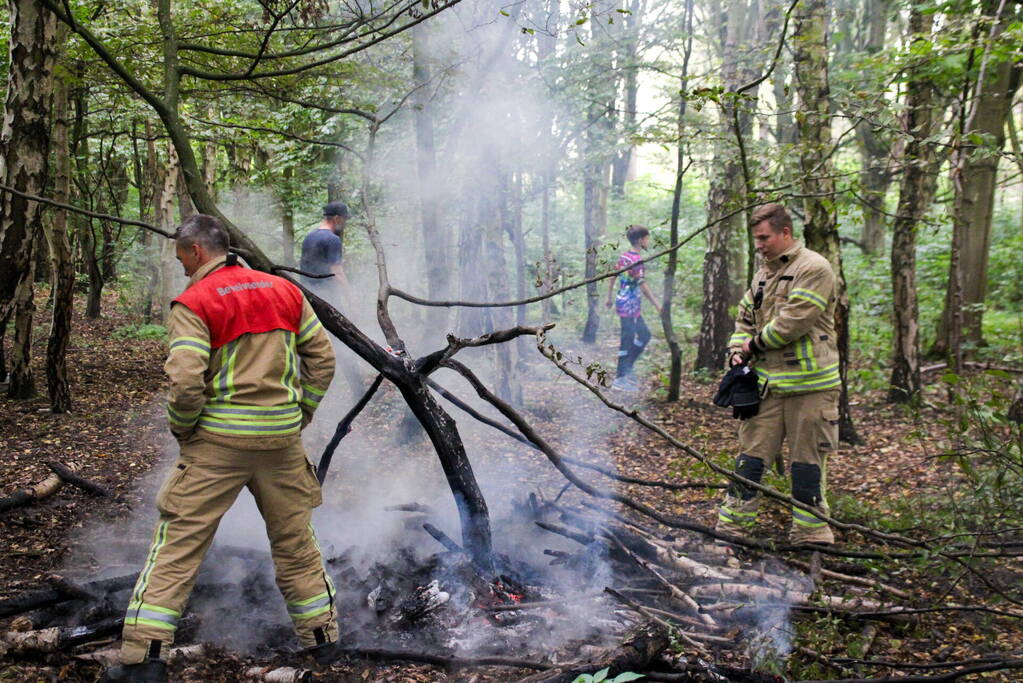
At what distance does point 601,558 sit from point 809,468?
139 cm

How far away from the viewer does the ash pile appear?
3180mm

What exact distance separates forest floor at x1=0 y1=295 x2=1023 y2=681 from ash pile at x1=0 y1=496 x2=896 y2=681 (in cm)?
12

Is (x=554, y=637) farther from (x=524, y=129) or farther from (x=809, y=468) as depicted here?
(x=524, y=129)

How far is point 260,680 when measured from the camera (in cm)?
308

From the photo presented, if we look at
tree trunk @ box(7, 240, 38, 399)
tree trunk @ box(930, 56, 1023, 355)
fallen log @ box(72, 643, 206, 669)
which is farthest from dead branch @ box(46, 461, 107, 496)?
tree trunk @ box(930, 56, 1023, 355)

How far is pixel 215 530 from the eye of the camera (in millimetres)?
3211

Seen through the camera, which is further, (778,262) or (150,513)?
(150,513)

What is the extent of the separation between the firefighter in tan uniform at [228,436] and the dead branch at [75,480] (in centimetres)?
210

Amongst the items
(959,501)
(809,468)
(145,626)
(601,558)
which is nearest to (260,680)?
(145,626)

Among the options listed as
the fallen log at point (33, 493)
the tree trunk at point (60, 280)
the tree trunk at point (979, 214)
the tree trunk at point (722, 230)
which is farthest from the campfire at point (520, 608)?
the tree trunk at point (979, 214)

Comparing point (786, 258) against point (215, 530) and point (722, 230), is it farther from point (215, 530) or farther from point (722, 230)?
point (722, 230)

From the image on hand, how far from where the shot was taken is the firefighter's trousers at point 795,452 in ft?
14.3

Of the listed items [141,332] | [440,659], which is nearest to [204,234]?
[440,659]

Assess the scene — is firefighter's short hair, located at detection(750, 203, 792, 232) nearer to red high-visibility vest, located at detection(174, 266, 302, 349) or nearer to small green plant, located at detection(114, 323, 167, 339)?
red high-visibility vest, located at detection(174, 266, 302, 349)
